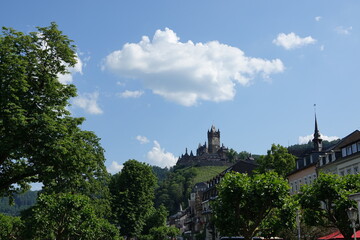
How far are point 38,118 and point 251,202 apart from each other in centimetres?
1570

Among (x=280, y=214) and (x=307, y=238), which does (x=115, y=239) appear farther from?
(x=280, y=214)

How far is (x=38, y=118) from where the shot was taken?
2595 centimetres

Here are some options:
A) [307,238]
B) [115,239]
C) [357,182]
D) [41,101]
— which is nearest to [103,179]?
[115,239]

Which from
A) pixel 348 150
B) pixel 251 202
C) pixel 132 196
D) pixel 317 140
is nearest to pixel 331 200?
pixel 251 202

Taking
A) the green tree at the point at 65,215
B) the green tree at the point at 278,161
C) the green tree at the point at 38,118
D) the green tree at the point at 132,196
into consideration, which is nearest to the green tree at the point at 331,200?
the green tree at the point at 38,118

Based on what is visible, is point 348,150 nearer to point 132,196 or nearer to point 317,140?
point 317,140

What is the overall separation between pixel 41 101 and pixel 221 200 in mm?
14455

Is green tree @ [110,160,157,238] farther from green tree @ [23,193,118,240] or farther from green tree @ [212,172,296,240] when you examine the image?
green tree @ [212,172,296,240]

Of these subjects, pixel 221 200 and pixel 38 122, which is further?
pixel 221 200

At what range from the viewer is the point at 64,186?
29578 millimetres

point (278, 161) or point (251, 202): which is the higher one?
point (278, 161)

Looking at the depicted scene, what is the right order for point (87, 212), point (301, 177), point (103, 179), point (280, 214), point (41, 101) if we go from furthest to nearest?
point (301, 177)
point (103, 179)
point (87, 212)
point (280, 214)
point (41, 101)

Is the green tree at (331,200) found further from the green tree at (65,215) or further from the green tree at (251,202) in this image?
the green tree at (65,215)

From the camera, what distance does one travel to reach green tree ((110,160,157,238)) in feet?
246
